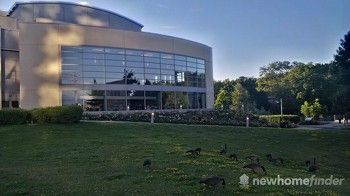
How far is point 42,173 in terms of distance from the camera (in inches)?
449

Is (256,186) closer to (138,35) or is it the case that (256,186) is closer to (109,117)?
(109,117)

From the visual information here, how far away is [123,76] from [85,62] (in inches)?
156

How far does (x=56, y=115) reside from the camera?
23188 mm

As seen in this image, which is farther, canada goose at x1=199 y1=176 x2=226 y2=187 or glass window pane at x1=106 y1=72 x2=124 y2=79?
glass window pane at x1=106 y1=72 x2=124 y2=79

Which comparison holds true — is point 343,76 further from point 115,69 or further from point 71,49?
point 71,49

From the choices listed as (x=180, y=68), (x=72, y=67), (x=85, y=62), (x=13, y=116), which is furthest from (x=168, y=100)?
(x=13, y=116)

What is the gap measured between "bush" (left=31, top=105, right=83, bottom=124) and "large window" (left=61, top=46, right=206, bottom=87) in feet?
46.4

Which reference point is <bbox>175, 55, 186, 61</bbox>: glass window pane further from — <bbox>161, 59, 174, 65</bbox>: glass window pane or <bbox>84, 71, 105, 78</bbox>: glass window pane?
<bbox>84, 71, 105, 78</bbox>: glass window pane

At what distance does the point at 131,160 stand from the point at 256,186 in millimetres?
5071

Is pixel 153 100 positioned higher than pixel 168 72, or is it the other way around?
pixel 168 72

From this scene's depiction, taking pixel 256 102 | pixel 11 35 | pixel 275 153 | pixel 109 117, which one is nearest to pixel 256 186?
pixel 275 153

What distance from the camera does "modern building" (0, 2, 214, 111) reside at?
3672 cm

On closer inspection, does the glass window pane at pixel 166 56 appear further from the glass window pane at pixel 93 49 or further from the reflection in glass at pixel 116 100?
the glass window pane at pixel 93 49

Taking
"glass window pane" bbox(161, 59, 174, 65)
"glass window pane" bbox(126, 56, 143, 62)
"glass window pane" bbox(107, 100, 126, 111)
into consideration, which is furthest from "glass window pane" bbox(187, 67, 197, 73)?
"glass window pane" bbox(107, 100, 126, 111)
